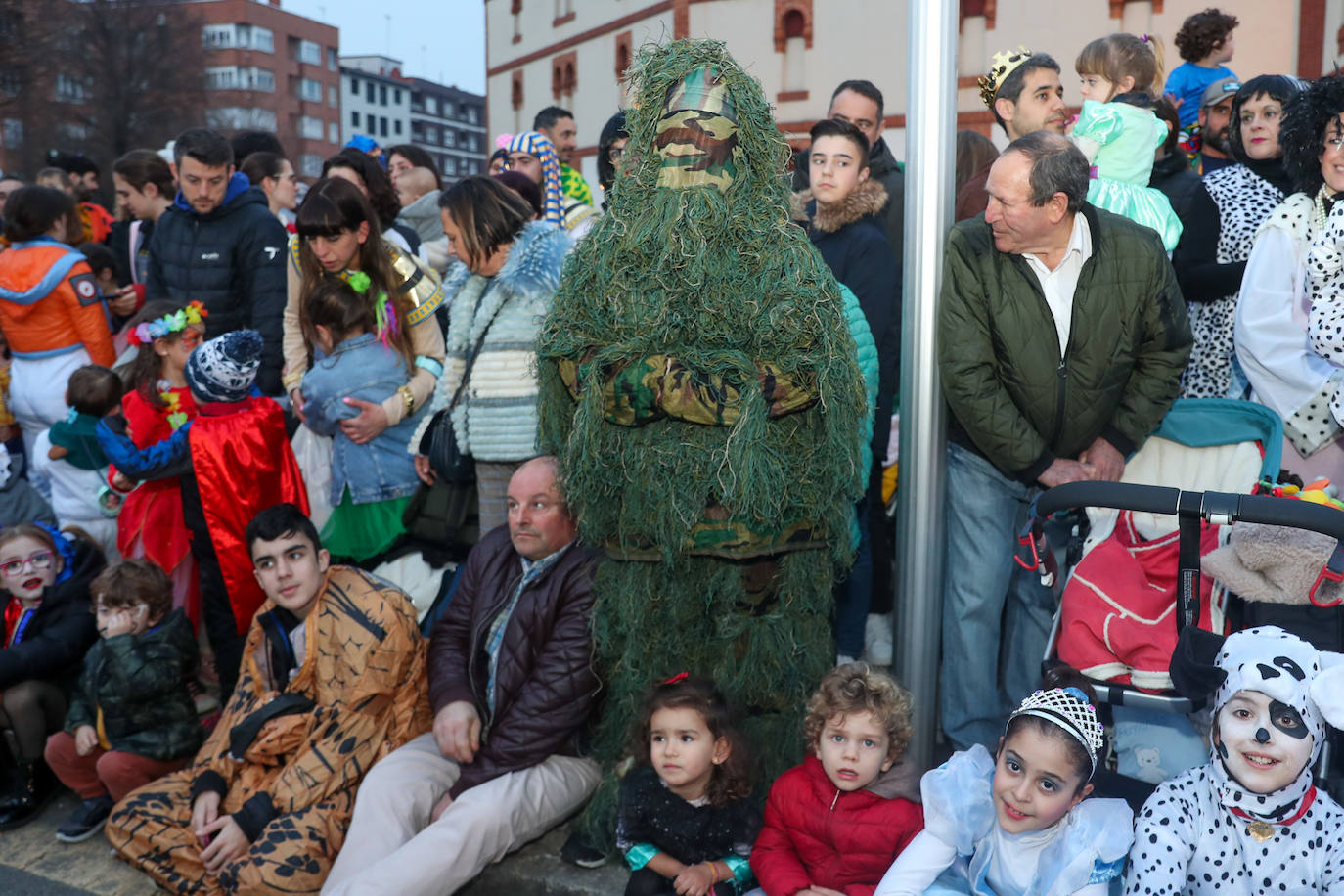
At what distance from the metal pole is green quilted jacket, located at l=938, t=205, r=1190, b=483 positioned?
7 cm

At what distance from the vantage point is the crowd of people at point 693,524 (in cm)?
Answer: 312

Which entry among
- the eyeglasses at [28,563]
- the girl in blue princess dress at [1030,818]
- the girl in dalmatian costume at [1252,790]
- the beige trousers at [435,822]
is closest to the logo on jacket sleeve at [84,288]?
the eyeglasses at [28,563]

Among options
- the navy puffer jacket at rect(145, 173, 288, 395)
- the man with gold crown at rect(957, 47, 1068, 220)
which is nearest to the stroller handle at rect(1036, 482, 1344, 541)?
the man with gold crown at rect(957, 47, 1068, 220)

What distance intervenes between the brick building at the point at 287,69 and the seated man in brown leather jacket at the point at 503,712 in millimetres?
63524

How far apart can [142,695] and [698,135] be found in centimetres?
290

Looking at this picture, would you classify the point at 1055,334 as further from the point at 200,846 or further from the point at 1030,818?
the point at 200,846

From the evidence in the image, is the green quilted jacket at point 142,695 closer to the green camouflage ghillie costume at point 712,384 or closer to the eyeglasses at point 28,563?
the eyeglasses at point 28,563

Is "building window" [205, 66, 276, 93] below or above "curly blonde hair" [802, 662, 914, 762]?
above

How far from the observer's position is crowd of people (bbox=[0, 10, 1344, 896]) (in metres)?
3.12

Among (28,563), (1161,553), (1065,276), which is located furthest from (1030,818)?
(28,563)

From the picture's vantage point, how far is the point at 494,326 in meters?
4.41

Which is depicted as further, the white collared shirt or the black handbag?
the black handbag

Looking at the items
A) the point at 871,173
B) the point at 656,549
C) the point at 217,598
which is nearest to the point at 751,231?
the point at 656,549

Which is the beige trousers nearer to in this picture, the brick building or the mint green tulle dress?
the mint green tulle dress
